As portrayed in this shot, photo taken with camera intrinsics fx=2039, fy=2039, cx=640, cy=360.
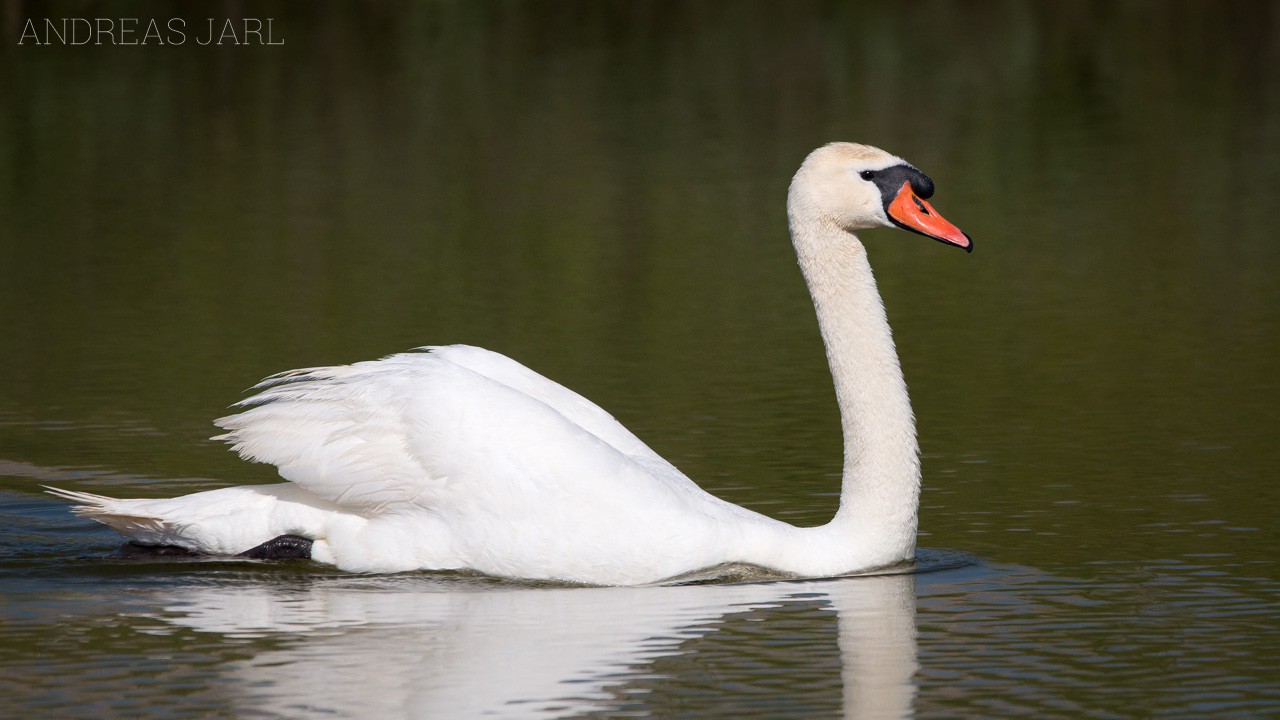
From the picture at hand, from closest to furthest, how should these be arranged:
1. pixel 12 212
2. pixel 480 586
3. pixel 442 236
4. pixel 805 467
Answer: pixel 480 586
pixel 805 467
pixel 442 236
pixel 12 212

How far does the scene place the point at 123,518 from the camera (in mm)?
8000

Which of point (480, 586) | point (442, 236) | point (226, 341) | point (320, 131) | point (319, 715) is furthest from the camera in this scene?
point (320, 131)

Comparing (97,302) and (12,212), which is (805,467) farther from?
(12,212)

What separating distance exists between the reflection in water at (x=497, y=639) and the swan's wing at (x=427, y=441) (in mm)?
378

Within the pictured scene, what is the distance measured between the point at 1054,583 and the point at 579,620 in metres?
1.78

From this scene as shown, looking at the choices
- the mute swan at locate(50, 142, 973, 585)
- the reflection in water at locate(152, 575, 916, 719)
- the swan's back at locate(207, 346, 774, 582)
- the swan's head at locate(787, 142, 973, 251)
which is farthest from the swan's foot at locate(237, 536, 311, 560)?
the swan's head at locate(787, 142, 973, 251)

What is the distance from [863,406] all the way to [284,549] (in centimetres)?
232

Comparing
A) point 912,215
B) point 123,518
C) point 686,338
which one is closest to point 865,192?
point 912,215

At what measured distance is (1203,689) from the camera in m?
6.16

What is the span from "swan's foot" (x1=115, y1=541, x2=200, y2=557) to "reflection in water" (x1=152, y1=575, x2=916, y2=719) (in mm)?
473

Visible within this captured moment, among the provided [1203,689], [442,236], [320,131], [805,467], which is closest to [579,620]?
[1203,689]

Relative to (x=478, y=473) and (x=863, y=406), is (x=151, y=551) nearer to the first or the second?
(x=478, y=473)

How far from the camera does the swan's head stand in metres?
7.88

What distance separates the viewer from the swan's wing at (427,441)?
296 inches
